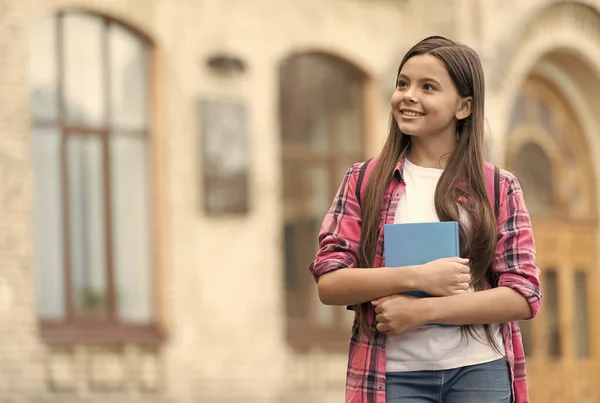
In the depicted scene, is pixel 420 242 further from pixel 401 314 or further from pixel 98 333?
pixel 98 333

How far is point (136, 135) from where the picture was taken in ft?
39.8

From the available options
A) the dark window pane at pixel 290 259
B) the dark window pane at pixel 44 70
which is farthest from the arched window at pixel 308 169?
the dark window pane at pixel 44 70

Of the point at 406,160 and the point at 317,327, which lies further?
the point at 317,327

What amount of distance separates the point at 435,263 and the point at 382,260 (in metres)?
0.21

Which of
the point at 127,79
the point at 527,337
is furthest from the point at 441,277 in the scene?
the point at 527,337

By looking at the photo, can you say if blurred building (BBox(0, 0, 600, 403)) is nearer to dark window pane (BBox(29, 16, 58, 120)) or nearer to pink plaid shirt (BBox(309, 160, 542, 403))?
dark window pane (BBox(29, 16, 58, 120))

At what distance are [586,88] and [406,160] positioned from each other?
45.0 ft

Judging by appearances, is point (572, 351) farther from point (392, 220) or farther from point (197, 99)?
point (392, 220)

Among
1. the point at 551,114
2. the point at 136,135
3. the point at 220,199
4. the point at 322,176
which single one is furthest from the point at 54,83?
the point at 551,114

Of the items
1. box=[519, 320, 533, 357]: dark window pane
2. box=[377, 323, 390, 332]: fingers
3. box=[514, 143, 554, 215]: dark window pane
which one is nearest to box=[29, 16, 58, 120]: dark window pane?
box=[514, 143, 554, 215]: dark window pane

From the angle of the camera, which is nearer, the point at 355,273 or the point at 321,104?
the point at 355,273

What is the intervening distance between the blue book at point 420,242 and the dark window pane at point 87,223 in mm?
8205

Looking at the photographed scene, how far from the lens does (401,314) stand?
11.6 ft

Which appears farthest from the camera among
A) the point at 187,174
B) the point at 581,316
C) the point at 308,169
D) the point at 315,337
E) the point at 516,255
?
the point at 581,316
